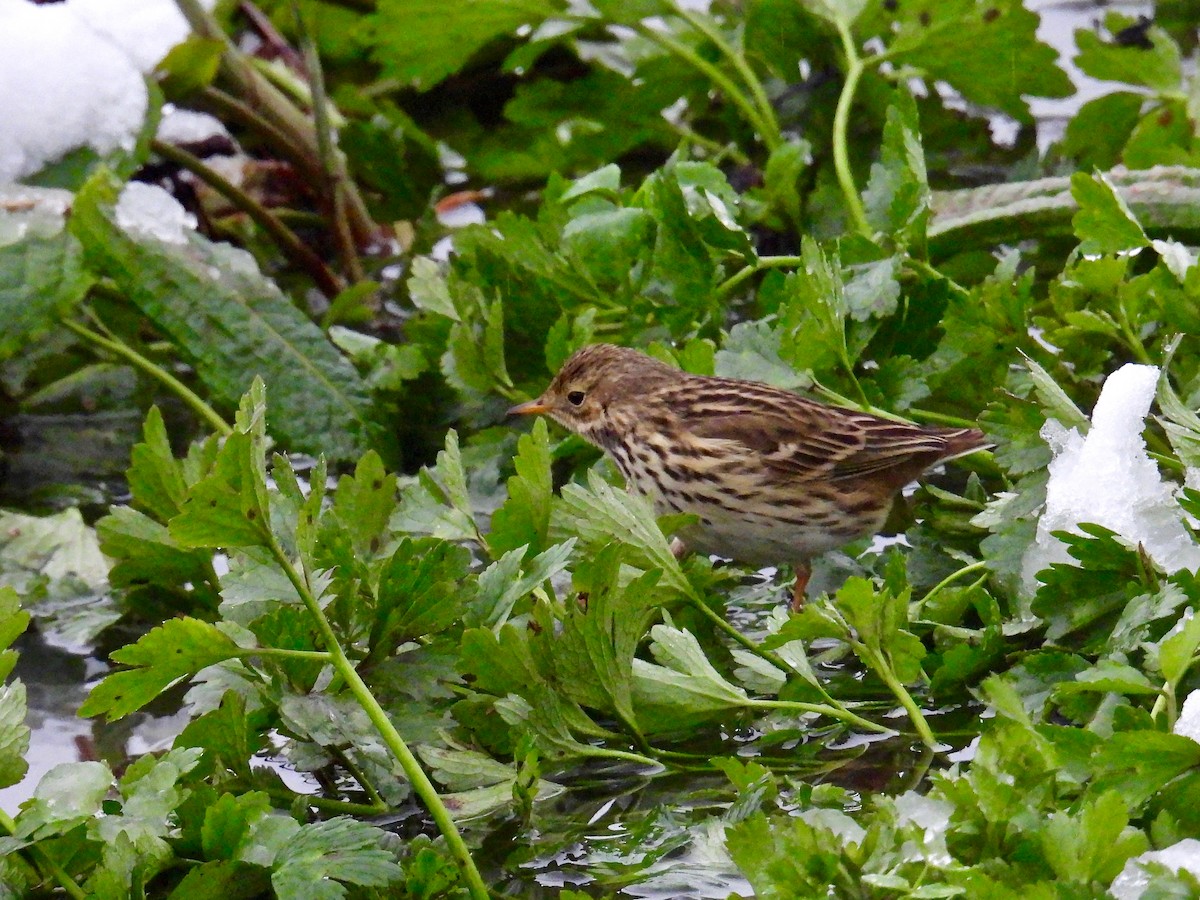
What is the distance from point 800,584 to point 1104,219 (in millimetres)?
948

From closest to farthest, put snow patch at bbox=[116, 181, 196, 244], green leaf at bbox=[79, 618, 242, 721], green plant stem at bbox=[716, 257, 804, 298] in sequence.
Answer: green leaf at bbox=[79, 618, 242, 721] → green plant stem at bbox=[716, 257, 804, 298] → snow patch at bbox=[116, 181, 196, 244]

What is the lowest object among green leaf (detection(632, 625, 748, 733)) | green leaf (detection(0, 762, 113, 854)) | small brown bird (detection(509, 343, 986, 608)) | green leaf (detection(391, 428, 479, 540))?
small brown bird (detection(509, 343, 986, 608))

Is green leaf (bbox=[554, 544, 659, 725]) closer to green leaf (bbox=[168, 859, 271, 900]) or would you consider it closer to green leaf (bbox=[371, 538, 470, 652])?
green leaf (bbox=[371, 538, 470, 652])

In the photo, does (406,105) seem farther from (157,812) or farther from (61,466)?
(157,812)

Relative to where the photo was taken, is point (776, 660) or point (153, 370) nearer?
point (776, 660)

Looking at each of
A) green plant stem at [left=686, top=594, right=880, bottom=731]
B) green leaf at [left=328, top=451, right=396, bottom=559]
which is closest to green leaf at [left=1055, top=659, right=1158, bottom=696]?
green plant stem at [left=686, top=594, right=880, bottom=731]

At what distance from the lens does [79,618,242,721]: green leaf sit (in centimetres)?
232

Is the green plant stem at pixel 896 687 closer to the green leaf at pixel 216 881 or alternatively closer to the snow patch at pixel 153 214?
the green leaf at pixel 216 881

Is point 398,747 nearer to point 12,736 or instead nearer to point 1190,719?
point 12,736

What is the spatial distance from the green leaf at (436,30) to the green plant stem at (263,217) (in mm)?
628

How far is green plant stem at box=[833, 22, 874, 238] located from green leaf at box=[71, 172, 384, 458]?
1.29m

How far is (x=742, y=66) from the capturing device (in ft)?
16.9

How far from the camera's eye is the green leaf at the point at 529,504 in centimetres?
288

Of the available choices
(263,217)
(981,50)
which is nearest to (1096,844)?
(981,50)
